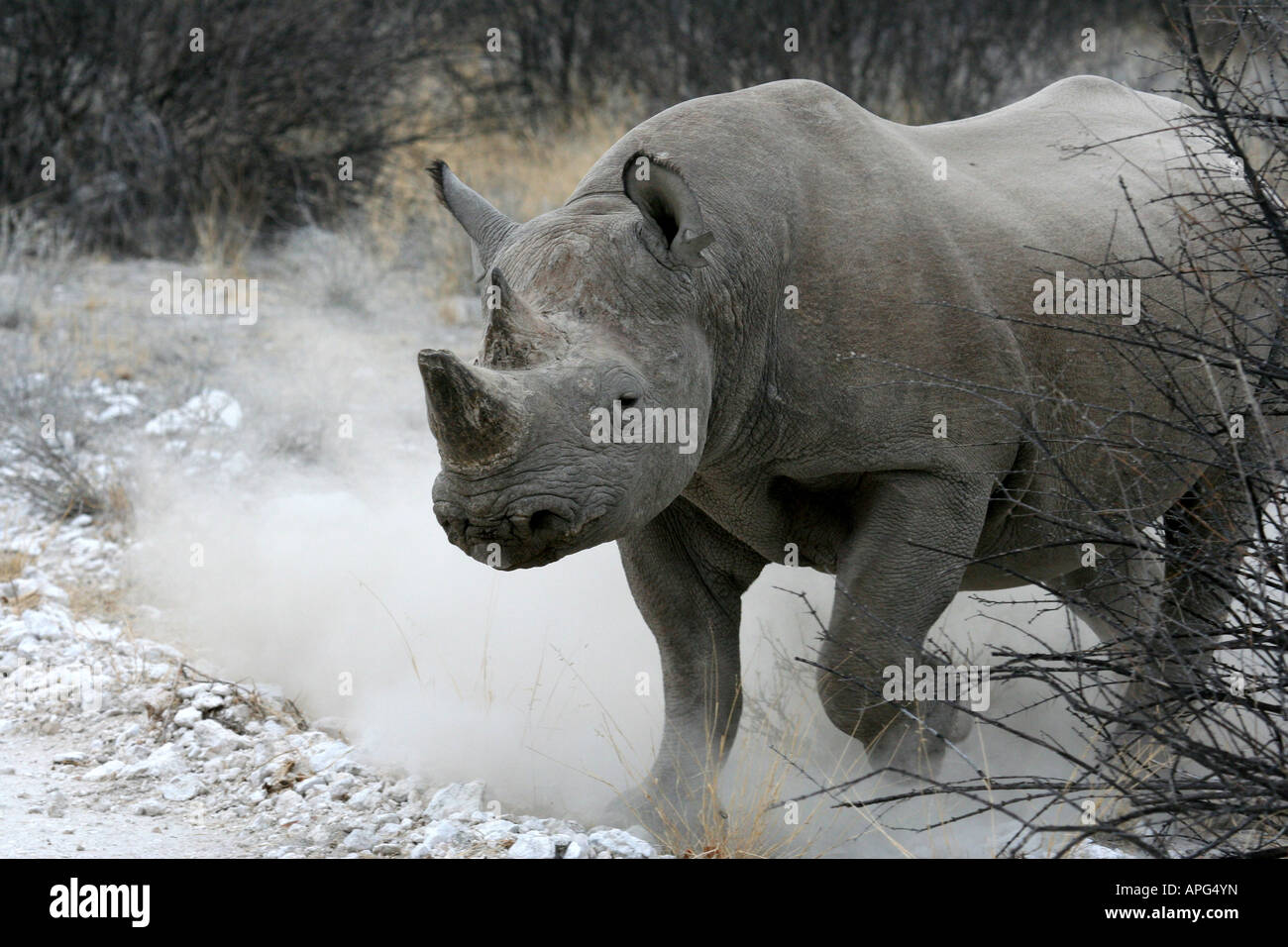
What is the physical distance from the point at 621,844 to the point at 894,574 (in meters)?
1.04

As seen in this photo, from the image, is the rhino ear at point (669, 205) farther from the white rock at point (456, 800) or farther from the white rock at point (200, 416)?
the white rock at point (200, 416)

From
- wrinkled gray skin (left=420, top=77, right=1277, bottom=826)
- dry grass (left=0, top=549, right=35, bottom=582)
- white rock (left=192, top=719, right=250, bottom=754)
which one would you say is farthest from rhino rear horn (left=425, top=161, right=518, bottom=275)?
dry grass (left=0, top=549, right=35, bottom=582)

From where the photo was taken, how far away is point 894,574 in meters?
4.37

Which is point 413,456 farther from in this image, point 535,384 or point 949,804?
point 535,384

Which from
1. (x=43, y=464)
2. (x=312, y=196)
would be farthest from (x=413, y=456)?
(x=312, y=196)

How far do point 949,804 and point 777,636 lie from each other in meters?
1.31

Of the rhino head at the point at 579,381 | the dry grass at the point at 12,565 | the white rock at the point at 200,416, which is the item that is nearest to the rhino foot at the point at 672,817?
the rhino head at the point at 579,381

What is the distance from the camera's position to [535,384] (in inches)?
136

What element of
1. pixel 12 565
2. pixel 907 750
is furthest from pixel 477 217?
pixel 12 565

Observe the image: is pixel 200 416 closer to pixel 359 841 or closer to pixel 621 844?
pixel 359 841

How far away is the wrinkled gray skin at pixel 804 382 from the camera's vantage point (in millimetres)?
3547

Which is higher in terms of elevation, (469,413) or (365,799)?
(469,413)

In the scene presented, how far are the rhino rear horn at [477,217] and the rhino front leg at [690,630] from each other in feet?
3.39

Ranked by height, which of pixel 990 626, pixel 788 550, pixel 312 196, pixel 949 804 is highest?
pixel 312 196
